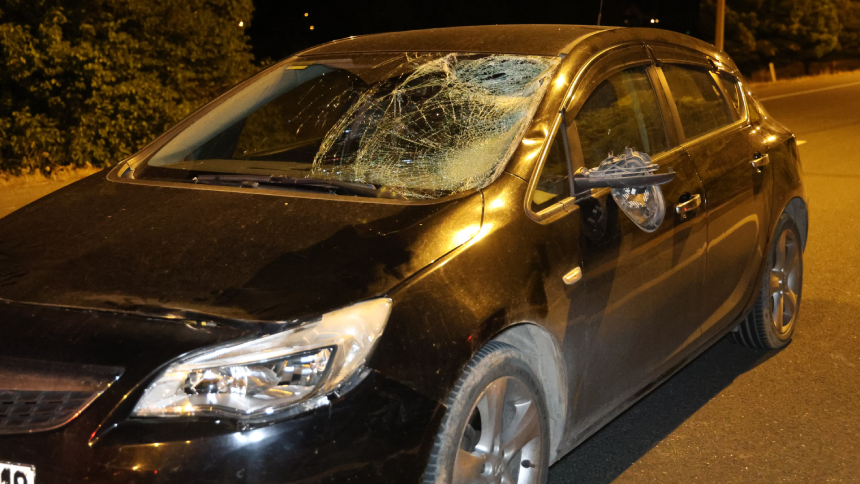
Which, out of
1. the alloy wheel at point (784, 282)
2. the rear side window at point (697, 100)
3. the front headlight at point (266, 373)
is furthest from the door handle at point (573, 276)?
the alloy wheel at point (784, 282)

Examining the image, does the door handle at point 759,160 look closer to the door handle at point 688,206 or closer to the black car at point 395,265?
the black car at point 395,265

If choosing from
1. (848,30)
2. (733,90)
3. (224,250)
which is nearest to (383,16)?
(848,30)

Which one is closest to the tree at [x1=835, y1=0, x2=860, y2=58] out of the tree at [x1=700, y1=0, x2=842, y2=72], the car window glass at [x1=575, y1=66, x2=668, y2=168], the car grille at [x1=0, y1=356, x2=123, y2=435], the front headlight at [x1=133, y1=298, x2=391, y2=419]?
the tree at [x1=700, y1=0, x2=842, y2=72]

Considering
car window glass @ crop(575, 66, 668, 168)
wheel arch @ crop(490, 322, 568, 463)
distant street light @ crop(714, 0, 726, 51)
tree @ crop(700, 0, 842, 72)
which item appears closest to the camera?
wheel arch @ crop(490, 322, 568, 463)

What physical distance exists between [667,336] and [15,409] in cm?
239

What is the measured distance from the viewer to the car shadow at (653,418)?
3.75m

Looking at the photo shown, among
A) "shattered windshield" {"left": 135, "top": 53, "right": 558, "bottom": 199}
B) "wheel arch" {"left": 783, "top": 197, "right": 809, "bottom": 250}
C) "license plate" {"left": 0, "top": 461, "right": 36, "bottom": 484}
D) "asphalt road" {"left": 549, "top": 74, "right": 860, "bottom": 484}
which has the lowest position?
"asphalt road" {"left": 549, "top": 74, "right": 860, "bottom": 484}

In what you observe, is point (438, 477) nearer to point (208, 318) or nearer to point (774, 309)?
point (208, 318)

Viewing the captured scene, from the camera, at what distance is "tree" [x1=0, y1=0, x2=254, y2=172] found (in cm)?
1030

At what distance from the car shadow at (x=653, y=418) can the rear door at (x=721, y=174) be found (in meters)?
0.43

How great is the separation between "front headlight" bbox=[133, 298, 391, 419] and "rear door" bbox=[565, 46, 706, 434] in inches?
38.7

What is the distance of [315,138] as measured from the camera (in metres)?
3.75

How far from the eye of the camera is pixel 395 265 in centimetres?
258

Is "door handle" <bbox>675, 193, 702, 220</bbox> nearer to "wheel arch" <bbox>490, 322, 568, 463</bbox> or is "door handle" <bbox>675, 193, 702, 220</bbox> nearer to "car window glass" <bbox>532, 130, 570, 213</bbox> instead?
"car window glass" <bbox>532, 130, 570, 213</bbox>
